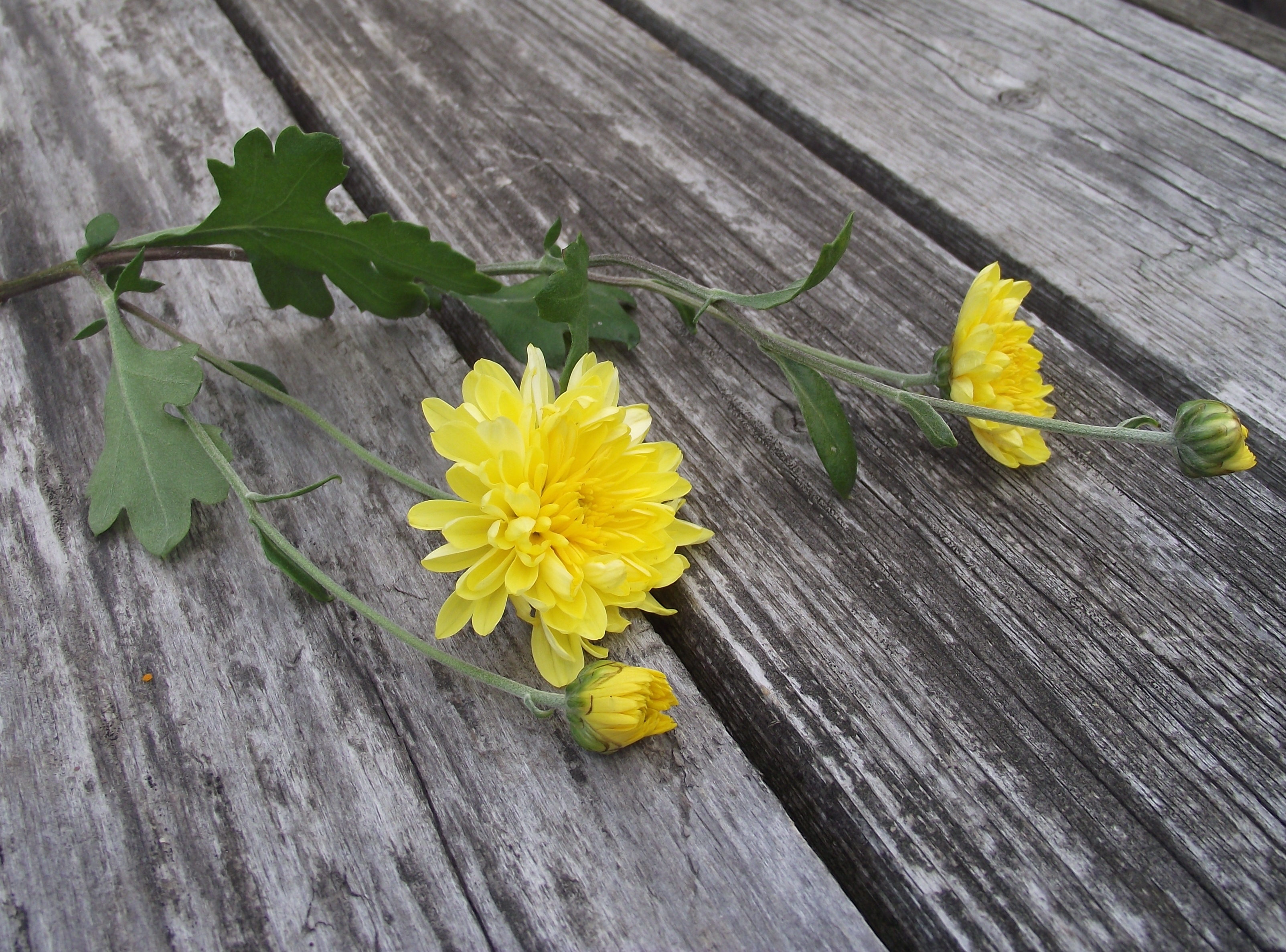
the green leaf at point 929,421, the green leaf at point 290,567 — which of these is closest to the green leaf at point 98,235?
the green leaf at point 290,567

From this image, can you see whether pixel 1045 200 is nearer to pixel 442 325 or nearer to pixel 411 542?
pixel 442 325

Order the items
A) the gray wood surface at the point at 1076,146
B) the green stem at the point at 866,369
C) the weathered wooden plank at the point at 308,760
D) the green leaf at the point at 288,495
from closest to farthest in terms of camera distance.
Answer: the weathered wooden plank at the point at 308,760
the green leaf at the point at 288,495
the green stem at the point at 866,369
the gray wood surface at the point at 1076,146

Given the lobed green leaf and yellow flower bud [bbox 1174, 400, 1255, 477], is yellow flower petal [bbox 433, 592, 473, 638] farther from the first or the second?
yellow flower bud [bbox 1174, 400, 1255, 477]

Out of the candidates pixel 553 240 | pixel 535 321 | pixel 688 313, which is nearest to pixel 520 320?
pixel 535 321

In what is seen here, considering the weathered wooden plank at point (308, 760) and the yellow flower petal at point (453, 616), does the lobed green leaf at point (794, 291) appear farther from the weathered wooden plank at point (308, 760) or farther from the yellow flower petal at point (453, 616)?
the yellow flower petal at point (453, 616)

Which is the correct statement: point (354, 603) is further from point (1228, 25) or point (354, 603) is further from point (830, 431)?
point (1228, 25)

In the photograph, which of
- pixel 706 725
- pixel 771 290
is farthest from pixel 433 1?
pixel 706 725
